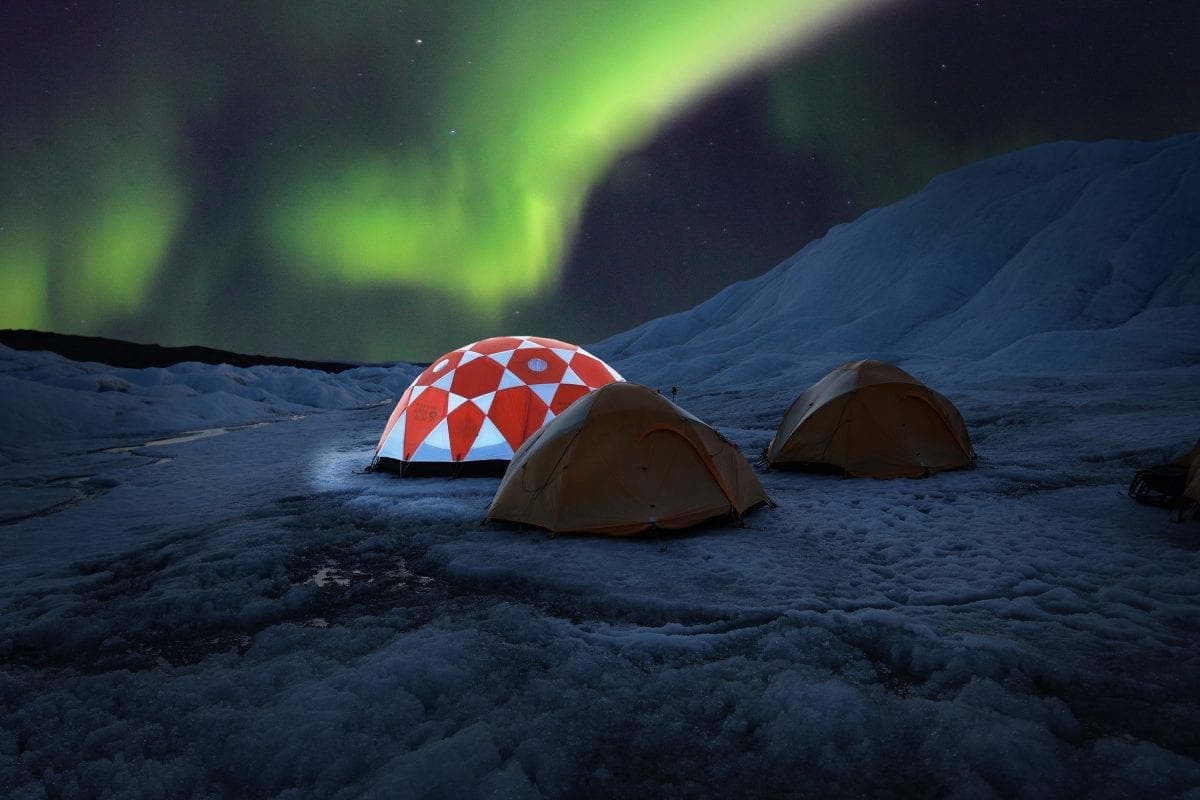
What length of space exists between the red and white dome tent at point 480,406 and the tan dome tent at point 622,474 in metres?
3.55

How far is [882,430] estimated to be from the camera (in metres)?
10.2

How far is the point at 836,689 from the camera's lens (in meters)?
3.65

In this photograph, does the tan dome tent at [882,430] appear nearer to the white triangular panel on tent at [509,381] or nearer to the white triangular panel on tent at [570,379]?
the white triangular panel on tent at [570,379]

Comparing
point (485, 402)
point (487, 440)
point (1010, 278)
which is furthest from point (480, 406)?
point (1010, 278)

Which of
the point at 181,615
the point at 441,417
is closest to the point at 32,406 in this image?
the point at 441,417

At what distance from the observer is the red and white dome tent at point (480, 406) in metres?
11.4

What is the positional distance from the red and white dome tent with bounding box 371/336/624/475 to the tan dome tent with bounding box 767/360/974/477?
12.4ft

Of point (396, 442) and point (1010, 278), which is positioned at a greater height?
point (1010, 278)

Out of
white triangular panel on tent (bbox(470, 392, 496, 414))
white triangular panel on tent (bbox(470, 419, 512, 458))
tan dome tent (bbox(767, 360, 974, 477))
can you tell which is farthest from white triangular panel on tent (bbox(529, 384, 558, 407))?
tan dome tent (bbox(767, 360, 974, 477))

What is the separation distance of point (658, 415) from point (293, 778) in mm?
5133

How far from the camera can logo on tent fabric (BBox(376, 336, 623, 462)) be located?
11.4 m

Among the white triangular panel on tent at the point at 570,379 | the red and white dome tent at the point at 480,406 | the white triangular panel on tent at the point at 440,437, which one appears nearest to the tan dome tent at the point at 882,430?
the red and white dome tent at the point at 480,406

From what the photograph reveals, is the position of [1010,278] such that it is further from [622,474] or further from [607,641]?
[607,641]

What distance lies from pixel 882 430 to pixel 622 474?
533 cm
